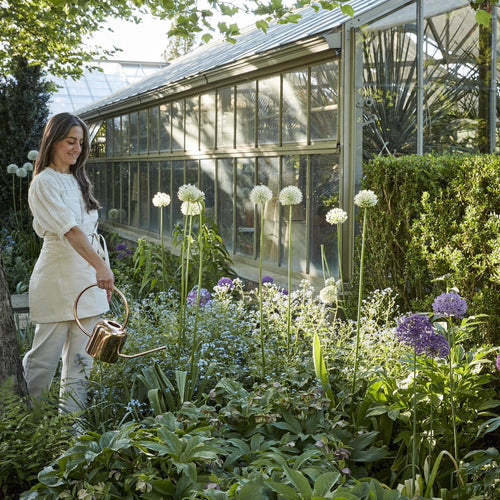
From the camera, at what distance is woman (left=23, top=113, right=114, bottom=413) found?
3.65 metres

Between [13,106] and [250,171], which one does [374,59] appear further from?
[13,106]

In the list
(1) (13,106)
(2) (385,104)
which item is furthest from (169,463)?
(1) (13,106)

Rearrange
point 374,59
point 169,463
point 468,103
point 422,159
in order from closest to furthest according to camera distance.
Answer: point 169,463 < point 422,159 < point 374,59 < point 468,103

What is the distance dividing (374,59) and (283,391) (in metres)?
3.28

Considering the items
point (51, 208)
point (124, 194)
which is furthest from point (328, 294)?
point (124, 194)

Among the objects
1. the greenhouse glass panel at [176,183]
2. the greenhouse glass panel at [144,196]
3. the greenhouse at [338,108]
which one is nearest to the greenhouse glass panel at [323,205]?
the greenhouse at [338,108]

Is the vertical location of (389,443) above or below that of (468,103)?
below

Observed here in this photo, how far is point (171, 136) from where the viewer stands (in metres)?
9.54

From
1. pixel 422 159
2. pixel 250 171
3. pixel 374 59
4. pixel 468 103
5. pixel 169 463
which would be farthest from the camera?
pixel 250 171

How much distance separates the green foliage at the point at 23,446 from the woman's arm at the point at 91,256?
2.18ft

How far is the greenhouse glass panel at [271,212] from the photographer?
21.7 feet

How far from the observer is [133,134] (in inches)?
457

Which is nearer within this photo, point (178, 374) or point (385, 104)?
point (178, 374)

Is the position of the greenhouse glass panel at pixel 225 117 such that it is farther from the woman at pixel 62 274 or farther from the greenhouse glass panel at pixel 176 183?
the woman at pixel 62 274
